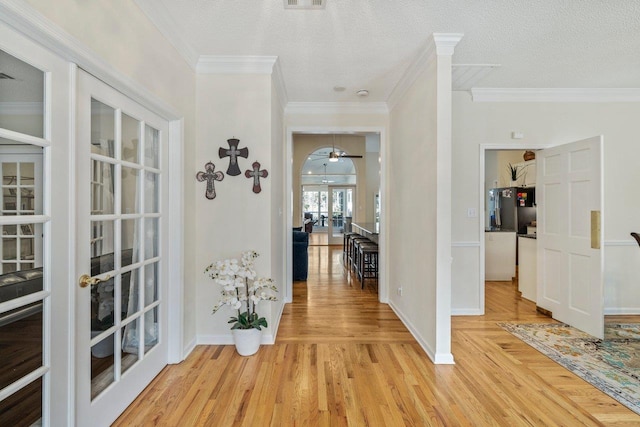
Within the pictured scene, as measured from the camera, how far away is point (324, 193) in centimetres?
1259

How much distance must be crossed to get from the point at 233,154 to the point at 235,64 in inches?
32.7

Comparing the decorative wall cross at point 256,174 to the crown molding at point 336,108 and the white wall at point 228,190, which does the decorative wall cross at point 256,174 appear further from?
the crown molding at point 336,108

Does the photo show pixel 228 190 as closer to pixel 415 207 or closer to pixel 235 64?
pixel 235 64

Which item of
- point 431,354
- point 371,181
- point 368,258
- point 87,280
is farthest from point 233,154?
point 371,181

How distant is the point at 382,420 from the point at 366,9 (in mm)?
2683

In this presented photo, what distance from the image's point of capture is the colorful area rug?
2.13 m

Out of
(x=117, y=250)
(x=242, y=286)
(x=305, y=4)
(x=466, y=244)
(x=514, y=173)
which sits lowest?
(x=242, y=286)

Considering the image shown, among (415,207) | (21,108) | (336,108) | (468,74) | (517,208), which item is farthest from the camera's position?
(517,208)

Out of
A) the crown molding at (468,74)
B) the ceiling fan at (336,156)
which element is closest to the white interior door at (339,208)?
the ceiling fan at (336,156)

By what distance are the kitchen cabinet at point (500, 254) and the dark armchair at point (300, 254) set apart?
3.12 meters

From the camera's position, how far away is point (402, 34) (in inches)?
94.3

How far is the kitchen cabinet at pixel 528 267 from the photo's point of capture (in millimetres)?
4062

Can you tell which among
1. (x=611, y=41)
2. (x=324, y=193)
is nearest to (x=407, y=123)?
(x=611, y=41)

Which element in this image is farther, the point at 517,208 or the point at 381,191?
the point at 517,208
